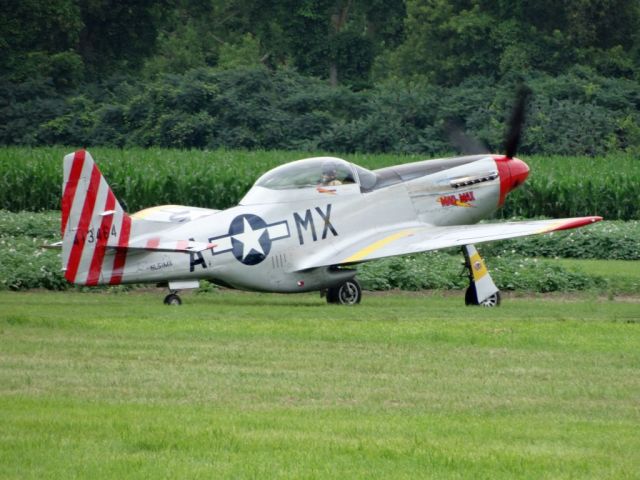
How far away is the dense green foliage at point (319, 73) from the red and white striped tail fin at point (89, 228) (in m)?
35.4

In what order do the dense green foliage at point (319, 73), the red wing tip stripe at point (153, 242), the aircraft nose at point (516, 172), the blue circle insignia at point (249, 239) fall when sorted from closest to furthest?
the red wing tip stripe at point (153, 242), the blue circle insignia at point (249, 239), the aircraft nose at point (516, 172), the dense green foliage at point (319, 73)

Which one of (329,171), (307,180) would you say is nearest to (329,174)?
(329,171)

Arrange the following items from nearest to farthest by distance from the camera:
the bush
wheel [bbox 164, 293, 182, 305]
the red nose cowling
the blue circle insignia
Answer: the blue circle insignia
wheel [bbox 164, 293, 182, 305]
the red nose cowling
the bush

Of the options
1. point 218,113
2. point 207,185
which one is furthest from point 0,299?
point 218,113

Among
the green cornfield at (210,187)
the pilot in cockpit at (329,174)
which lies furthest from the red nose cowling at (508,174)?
the green cornfield at (210,187)

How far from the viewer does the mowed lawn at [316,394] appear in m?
9.15

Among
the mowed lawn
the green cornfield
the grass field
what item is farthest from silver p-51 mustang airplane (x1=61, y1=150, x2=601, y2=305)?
Answer: the green cornfield

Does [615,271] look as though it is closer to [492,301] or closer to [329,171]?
[492,301]

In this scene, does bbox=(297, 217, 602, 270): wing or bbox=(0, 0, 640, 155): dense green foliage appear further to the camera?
bbox=(0, 0, 640, 155): dense green foliage

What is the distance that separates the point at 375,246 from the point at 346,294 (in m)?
0.82

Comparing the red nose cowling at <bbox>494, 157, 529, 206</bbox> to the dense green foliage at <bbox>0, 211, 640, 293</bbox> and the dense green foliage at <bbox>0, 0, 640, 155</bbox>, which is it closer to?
the dense green foliage at <bbox>0, 211, 640, 293</bbox>

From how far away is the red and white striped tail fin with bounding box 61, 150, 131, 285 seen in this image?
17.7 m

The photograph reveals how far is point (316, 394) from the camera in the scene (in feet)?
37.9

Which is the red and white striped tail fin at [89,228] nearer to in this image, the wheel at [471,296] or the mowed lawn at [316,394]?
the mowed lawn at [316,394]
